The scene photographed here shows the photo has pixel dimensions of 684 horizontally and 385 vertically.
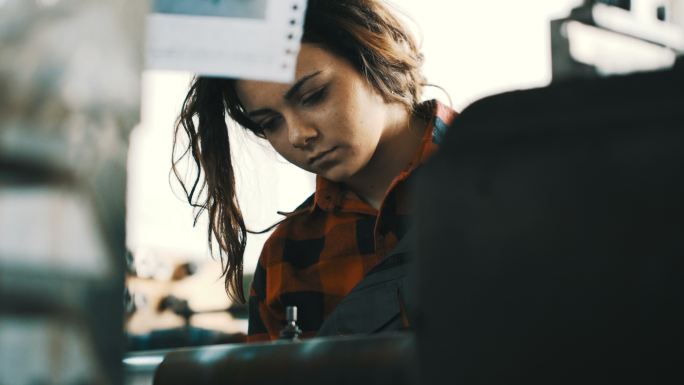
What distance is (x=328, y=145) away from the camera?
161 cm

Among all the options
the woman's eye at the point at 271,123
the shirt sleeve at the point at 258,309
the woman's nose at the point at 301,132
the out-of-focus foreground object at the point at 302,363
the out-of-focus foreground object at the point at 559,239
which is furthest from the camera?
the shirt sleeve at the point at 258,309

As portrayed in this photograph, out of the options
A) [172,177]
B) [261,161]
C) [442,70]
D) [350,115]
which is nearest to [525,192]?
[350,115]

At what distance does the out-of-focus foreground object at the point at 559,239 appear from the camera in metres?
0.40

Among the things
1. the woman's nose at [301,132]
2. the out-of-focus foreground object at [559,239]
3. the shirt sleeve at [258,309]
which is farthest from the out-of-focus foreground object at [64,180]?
the shirt sleeve at [258,309]

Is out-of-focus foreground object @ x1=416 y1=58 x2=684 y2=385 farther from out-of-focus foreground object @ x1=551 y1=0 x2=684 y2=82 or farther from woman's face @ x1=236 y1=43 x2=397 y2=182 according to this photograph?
woman's face @ x1=236 y1=43 x2=397 y2=182

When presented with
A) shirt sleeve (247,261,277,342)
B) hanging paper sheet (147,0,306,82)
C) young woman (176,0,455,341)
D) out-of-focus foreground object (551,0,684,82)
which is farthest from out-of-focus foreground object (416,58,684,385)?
shirt sleeve (247,261,277,342)

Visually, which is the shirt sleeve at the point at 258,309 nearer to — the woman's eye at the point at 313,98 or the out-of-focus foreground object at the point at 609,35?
the woman's eye at the point at 313,98

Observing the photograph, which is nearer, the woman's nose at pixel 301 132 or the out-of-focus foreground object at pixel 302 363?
the out-of-focus foreground object at pixel 302 363

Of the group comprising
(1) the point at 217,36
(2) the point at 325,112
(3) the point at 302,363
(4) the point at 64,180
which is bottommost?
(3) the point at 302,363

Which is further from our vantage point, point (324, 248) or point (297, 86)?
point (324, 248)

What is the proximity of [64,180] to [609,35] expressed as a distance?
1.10 metres

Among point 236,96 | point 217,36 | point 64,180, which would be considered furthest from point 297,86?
point 64,180

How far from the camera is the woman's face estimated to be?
1598 millimetres

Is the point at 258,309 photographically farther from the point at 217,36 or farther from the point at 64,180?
the point at 64,180
